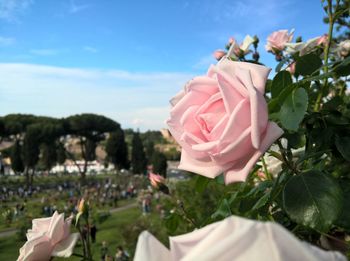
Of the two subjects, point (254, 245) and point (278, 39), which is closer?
point (254, 245)

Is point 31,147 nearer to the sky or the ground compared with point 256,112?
nearer to the ground

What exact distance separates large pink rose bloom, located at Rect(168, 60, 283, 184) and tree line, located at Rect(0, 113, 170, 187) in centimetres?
2958

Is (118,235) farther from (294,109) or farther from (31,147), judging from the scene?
(31,147)

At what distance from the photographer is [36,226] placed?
30.4 inches

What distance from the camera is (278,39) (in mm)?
1283

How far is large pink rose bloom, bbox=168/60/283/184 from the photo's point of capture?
0.47m

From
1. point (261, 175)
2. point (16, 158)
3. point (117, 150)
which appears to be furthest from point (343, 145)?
point (117, 150)

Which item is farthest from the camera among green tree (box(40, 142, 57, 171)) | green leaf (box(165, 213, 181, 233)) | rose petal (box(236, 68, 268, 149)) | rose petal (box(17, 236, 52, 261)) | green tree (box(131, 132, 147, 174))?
green tree (box(131, 132, 147, 174))

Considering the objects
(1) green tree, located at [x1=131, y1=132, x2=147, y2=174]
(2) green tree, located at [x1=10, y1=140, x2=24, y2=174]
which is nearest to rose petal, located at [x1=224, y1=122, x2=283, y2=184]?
(2) green tree, located at [x1=10, y1=140, x2=24, y2=174]

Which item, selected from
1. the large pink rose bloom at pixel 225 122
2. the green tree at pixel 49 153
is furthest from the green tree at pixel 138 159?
the large pink rose bloom at pixel 225 122

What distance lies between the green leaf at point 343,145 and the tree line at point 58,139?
2947 centimetres

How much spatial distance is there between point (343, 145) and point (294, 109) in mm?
172

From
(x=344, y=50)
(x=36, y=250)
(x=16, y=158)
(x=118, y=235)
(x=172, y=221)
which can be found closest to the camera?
(x=36, y=250)

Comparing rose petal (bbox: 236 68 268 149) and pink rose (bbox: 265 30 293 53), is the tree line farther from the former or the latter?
rose petal (bbox: 236 68 268 149)
